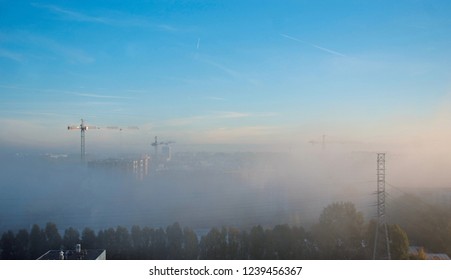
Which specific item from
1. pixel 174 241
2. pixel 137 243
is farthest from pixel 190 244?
pixel 137 243

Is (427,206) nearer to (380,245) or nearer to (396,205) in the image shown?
(396,205)

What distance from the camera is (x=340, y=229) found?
3.18 metres

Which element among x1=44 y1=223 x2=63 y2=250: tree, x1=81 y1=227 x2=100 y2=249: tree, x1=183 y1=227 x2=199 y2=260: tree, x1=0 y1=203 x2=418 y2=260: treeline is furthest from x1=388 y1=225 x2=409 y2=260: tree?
x1=44 y1=223 x2=63 y2=250: tree

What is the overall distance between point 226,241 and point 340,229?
91 centimetres

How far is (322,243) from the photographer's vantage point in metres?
3.06

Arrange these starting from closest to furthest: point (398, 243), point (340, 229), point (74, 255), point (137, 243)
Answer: point (74, 255) → point (398, 243) → point (137, 243) → point (340, 229)

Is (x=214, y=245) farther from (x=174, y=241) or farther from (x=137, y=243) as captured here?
(x=137, y=243)

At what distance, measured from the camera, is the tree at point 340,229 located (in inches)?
119

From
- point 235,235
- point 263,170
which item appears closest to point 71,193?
point 235,235

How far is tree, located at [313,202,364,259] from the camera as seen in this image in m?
3.03

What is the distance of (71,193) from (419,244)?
270 cm

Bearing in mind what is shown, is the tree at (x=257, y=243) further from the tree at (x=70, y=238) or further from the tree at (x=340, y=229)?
the tree at (x=70, y=238)
